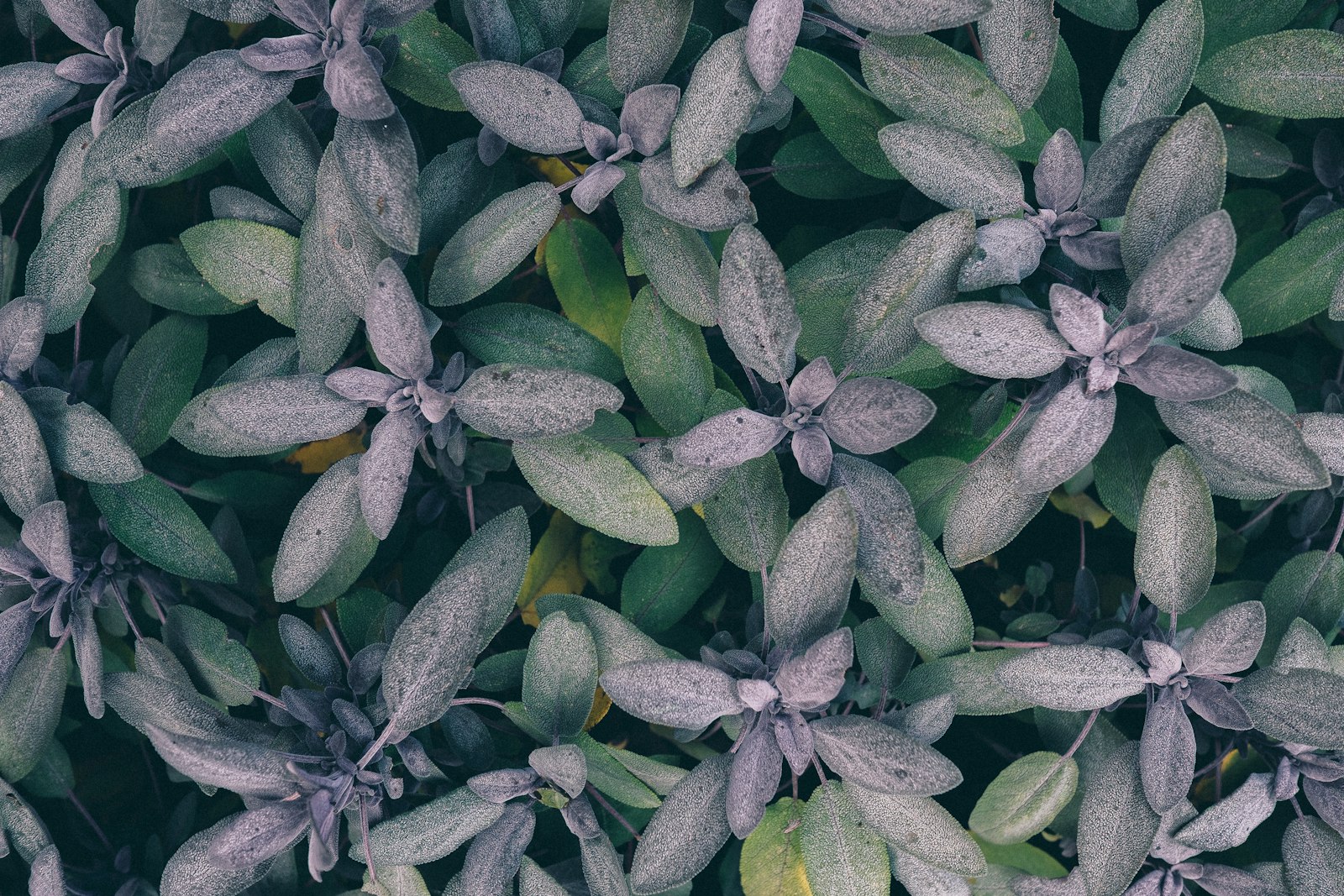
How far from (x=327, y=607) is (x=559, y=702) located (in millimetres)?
489

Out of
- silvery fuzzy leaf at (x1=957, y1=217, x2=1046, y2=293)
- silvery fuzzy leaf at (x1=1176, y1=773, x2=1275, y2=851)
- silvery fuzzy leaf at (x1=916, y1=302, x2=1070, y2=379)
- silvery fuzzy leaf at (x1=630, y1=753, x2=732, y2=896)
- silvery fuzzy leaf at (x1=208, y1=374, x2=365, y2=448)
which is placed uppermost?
silvery fuzzy leaf at (x1=957, y1=217, x2=1046, y2=293)

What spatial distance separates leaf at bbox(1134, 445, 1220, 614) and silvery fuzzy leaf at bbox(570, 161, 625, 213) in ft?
2.13

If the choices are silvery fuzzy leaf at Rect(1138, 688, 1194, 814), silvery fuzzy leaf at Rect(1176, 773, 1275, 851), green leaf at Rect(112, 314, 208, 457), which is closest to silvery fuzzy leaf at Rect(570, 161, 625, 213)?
green leaf at Rect(112, 314, 208, 457)

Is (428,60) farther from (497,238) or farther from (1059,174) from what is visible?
(1059,174)

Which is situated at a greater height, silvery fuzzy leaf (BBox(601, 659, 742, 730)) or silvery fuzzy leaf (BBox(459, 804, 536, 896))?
silvery fuzzy leaf (BBox(601, 659, 742, 730))

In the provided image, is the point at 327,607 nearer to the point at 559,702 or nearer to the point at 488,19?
the point at 559,702

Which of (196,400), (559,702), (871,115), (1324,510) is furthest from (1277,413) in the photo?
(196,400)

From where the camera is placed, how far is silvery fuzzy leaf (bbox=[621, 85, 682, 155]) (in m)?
0.98

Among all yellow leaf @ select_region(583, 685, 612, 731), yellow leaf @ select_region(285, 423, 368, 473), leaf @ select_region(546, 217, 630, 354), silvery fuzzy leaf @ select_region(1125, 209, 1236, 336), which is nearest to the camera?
silvery fuzzy leaf @ select_region(1125, 209, 1236, 336)

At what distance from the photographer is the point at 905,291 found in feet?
3.20

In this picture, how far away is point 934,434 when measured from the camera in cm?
123

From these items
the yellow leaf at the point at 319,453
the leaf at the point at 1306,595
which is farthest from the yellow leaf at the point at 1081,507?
the yellow leaf at the point at 319,453

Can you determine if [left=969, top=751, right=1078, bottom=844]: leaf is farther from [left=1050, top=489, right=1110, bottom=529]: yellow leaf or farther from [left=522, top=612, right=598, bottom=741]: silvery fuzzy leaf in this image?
[left=522, top=612, right=598, bottom=741]: silvery fuzzy leaf

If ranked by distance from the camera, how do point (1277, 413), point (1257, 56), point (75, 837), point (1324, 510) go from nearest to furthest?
point (1277, 413) → point (1257, 56) → point (1324, 510) → point (75, 837)
